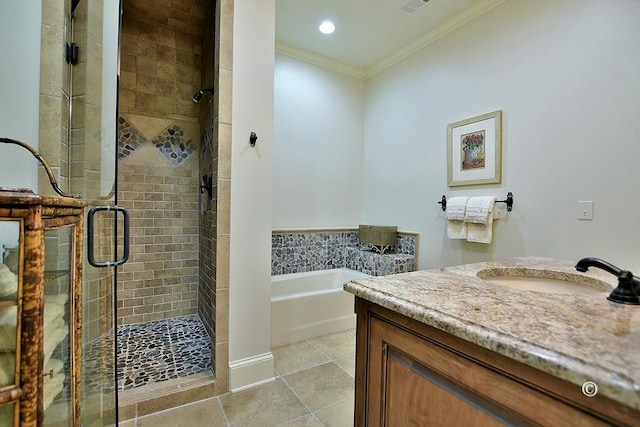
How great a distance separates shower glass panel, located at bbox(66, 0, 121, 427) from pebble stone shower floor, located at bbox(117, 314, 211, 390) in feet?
1.79

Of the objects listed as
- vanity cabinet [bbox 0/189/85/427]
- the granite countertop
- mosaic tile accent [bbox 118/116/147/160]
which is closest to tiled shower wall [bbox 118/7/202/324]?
mosaic tile accent [bbox 118/116/147/160]

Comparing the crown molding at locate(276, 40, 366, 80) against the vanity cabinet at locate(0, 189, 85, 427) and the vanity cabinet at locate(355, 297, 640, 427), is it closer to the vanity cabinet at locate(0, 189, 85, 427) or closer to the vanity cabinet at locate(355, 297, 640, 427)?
the vanity cabinet at locate(0, 189, 85, 427)

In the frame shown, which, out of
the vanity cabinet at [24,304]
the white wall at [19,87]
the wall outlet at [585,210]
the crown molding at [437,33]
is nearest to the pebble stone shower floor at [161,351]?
the vanity cabinet at [24,304]

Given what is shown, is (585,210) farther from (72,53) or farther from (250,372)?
(72,53)

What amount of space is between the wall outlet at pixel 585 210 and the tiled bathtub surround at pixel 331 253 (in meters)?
1.33

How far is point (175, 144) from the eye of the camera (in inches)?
111

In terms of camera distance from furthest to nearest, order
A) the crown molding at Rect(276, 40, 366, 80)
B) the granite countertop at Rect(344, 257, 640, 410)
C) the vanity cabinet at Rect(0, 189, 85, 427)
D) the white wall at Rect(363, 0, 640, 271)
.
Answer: the crown molding at Rect(276, 40, 366, 80)
the white wall at Rect(363, 0, 640, 271)
the vanity cabinet at Rect(0, 189, 85, 427)
the granite countertop at Rect(344, 257, 640, 410)

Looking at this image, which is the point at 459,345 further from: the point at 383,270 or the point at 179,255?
the point at 179,255

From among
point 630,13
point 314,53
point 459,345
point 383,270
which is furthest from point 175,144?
point 630,13

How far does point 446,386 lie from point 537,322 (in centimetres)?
25

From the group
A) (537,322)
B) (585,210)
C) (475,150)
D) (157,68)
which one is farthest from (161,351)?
(585,210)

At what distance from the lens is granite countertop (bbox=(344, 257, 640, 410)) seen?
0.43m

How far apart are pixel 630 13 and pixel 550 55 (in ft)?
1.30

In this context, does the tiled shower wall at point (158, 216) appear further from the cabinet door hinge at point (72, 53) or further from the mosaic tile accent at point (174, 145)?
the cabinet door hinge at point (72, 53)
